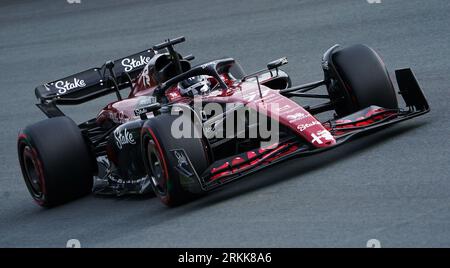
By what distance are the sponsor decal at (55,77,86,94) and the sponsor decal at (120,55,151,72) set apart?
1.62 ft

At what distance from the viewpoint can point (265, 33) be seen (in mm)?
14094

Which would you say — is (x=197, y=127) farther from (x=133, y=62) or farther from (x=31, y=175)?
(x=133, y=62)

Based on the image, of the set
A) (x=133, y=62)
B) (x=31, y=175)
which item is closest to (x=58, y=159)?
(x=31, y=175)

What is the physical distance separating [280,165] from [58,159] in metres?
2.04

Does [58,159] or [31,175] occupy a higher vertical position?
[58,159]

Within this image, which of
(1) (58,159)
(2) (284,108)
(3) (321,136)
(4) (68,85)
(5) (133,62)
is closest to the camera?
(3) (321,136)

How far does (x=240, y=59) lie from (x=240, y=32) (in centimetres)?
116

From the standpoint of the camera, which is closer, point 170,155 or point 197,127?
point 170,155

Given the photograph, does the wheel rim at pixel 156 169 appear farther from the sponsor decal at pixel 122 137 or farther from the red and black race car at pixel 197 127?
the sponsor decal at pixel 122 137

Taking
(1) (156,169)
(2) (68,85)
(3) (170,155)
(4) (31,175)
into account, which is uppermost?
(2) (68,85)

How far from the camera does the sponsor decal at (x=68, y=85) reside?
10.2 metres

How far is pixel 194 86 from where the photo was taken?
29.5ft
